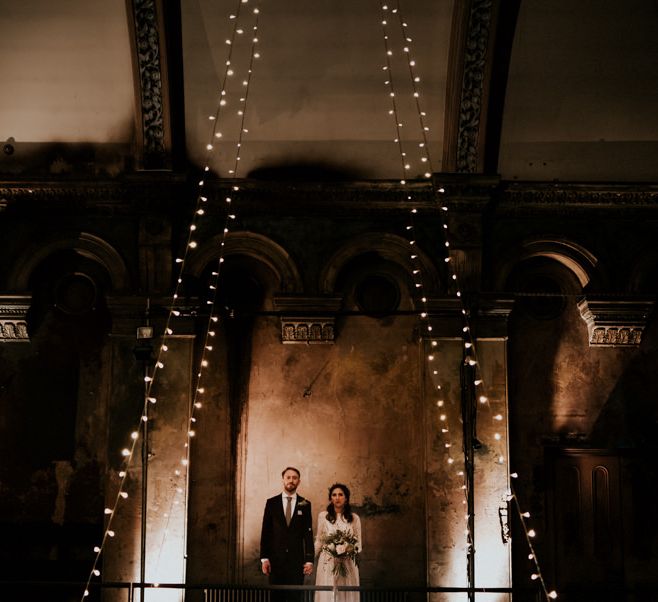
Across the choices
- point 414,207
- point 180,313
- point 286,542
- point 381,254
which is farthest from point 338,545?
point 414,207

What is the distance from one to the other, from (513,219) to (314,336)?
279 centimetres

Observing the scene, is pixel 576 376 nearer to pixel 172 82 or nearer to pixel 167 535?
pixel 167 535

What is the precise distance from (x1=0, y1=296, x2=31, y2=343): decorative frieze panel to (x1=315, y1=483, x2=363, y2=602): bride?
4131 mm

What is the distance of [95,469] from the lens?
10352 mm

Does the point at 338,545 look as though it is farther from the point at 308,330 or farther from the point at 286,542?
the point at 308,330

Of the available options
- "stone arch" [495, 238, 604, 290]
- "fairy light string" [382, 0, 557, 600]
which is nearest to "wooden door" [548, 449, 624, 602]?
"fairy light string" [382, 0, 557, 600]

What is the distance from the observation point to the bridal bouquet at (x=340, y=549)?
900cm

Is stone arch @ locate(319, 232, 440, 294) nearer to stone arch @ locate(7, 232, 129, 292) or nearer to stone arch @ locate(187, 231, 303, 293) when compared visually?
stone arch @ locate(187, 231, 303, 293)

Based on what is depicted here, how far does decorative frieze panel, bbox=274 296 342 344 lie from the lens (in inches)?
405

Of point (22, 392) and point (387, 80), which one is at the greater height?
point (387, 80)

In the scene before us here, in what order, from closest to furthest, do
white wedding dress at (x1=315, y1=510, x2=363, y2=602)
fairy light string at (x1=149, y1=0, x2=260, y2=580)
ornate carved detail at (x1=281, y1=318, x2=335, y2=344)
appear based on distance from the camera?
1. white wedding dress at (x1=315, y1=510, x2=363, y2=602)
2. fairy light string at (x1=149, y1=0, x2=260, y2=580)
3. ornate carved detail at (x1=281, y1=318, x2=335, y2=344)

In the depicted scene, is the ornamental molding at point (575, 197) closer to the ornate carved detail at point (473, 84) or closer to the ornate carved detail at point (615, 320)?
the ornate carved detail at point (473, 84)

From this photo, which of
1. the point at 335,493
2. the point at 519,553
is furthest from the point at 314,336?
the point at 519,553

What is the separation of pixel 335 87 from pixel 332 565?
5352 millimetres
